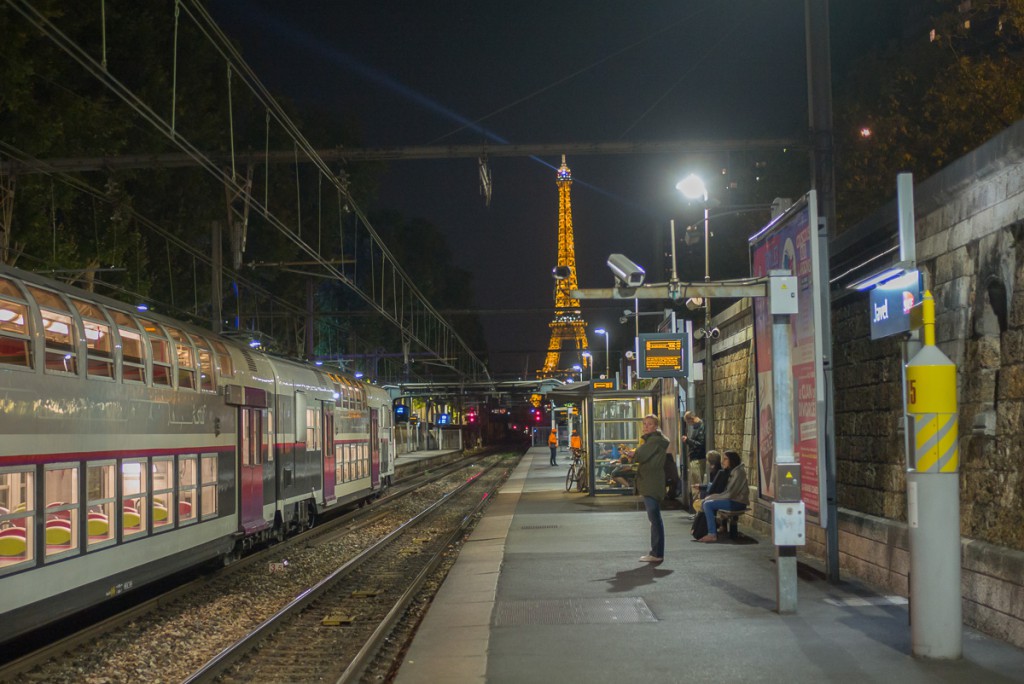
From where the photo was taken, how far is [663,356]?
2033 centimetres

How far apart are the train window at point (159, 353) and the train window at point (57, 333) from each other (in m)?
2.08

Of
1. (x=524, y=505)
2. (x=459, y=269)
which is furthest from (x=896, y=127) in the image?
(x=459, y=269)

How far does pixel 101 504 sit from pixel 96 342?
161 cm

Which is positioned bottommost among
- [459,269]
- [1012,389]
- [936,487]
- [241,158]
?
[936,487]

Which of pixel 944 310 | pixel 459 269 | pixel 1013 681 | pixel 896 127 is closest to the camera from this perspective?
pixel 1013 681

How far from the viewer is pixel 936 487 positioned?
7723 mm

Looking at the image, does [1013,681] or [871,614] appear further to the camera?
[871,614]

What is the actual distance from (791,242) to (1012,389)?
2682 mm

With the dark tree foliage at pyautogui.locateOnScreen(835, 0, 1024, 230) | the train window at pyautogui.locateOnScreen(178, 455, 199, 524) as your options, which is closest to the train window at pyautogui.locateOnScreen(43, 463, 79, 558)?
the train window at pyautogui.locateOnScreen(178, 455, 199, 524)

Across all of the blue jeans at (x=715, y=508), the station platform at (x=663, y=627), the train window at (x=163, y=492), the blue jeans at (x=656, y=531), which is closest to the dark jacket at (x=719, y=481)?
the blue jeans at (x=715, y=508)

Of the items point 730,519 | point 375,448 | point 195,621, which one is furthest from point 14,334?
point 375,448

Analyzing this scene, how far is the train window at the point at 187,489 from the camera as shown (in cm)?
1345

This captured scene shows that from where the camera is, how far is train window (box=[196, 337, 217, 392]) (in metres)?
14.3

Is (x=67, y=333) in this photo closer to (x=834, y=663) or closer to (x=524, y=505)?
(x=834, y=663)
